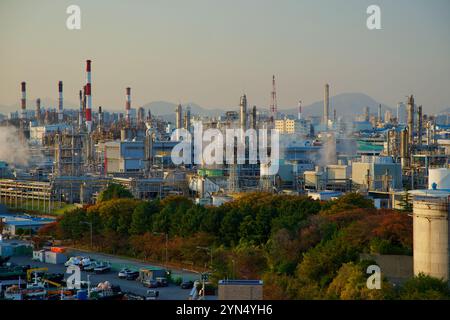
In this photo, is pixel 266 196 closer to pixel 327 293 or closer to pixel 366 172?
pixel 366 172

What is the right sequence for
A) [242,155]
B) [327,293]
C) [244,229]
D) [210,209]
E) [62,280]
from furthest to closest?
[242,155] < [210,209] < [244,229] < [62,280] < [327,293]

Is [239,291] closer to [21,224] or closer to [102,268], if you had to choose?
[102,268]

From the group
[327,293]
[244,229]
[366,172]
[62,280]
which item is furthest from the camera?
[366,172]

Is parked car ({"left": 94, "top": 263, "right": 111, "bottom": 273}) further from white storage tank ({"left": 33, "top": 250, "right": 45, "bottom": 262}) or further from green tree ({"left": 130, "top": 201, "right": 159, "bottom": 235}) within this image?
green tree ({"left": 130, "top": 201, "right": 159, "bottom": 235})

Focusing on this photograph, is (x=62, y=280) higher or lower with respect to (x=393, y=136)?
lower

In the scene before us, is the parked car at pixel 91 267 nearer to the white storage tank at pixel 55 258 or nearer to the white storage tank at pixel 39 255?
the white storage tank at pixel 55 258

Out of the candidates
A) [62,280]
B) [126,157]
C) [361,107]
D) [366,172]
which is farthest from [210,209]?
[361,107]

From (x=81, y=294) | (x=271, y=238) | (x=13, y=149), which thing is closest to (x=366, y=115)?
(x=13, y=149)
